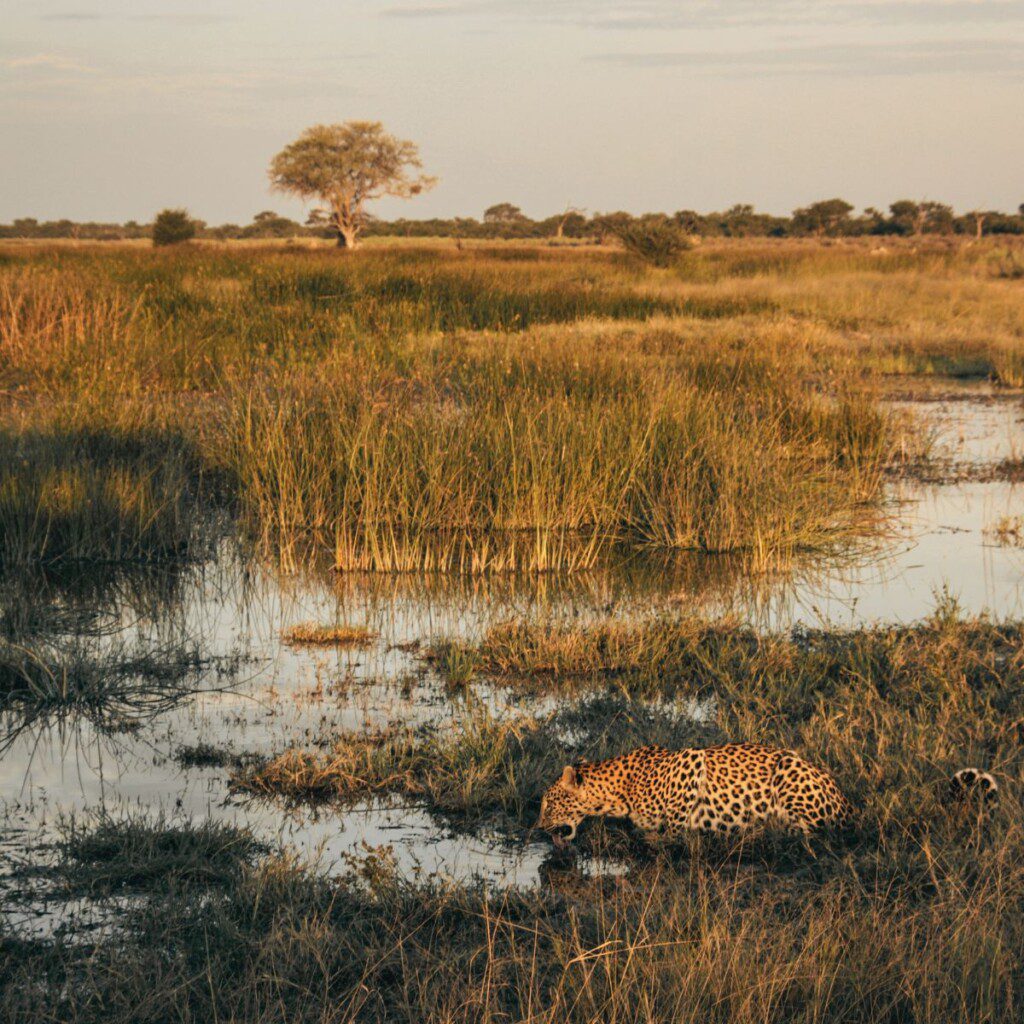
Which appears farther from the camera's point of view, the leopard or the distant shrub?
the distant shrub

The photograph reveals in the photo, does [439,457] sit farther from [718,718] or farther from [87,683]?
[718,718]

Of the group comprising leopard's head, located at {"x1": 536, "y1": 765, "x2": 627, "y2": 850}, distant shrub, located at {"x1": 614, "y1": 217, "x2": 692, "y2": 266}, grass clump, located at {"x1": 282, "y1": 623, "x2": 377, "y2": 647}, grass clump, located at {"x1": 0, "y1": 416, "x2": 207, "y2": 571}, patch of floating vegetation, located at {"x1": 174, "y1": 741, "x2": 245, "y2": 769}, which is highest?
distant shrub, located at {"x1": 614, "y1": 217, "x2": 692, "y2": 266}

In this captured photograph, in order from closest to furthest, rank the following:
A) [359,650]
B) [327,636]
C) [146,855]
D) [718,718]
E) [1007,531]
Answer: [146,855]
[718,718]
[359,650]
[327,636]
[1007,531]

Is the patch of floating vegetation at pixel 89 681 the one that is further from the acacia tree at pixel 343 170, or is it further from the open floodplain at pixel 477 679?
the acacia tree at pixel 343 170

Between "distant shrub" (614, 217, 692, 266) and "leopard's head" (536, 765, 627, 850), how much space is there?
87.2ft

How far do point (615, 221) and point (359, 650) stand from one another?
40783 millimetres

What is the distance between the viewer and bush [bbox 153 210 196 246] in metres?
41.9

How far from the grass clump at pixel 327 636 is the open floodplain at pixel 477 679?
0.07 feet

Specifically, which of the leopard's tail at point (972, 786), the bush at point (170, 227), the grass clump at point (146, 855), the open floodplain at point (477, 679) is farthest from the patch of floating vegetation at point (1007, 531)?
the bush at point (170, 227)

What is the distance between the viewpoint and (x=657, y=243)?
30.0 metres

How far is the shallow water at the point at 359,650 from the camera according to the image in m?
3.82

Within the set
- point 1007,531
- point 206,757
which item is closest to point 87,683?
point 206,757

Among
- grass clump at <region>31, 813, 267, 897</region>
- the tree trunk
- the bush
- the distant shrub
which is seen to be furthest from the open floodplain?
the tree trunk

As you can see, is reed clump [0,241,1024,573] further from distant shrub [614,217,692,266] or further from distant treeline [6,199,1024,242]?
distant treeline [6,199,1024,242]
